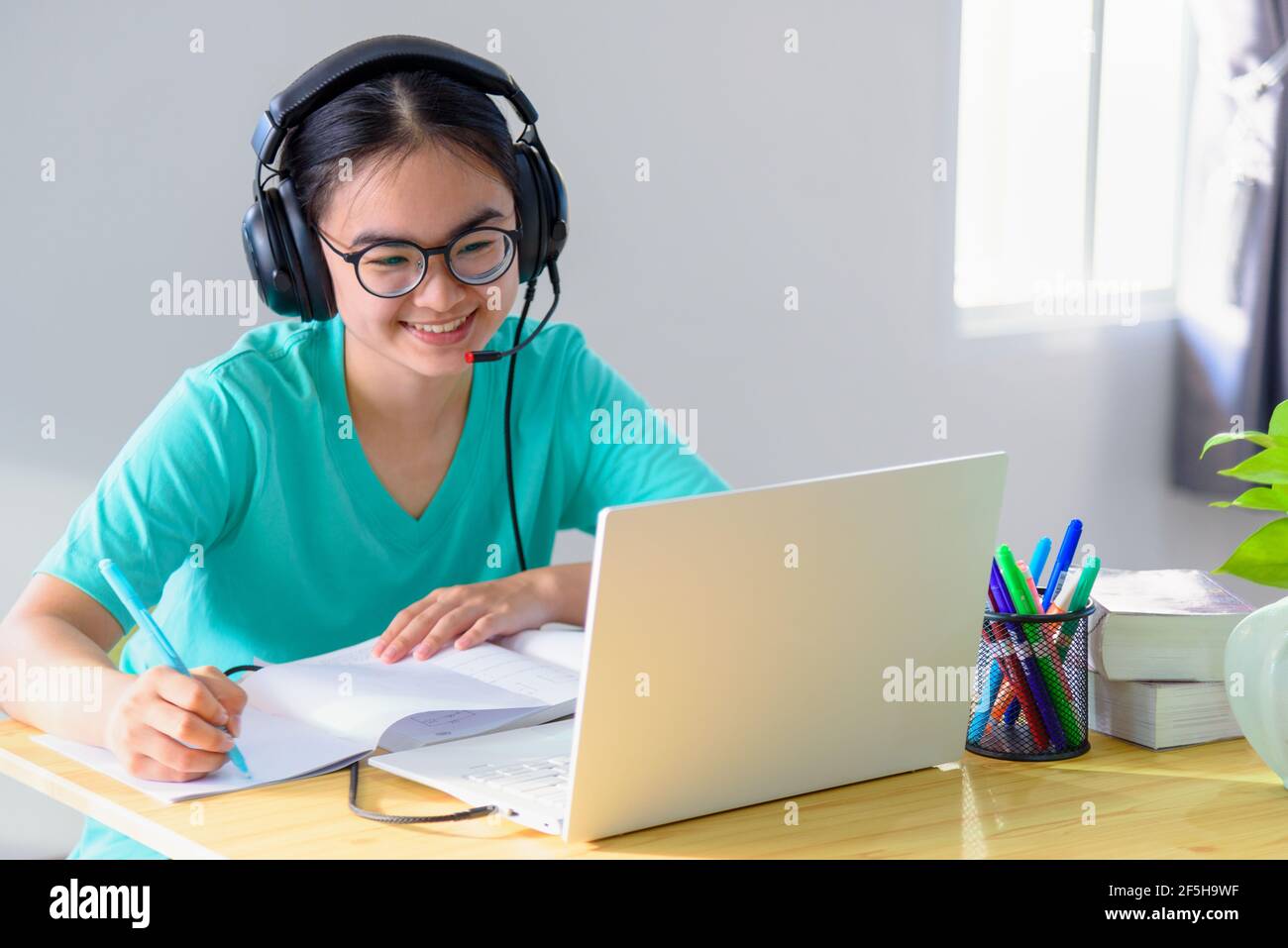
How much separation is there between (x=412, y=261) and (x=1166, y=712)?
744mm

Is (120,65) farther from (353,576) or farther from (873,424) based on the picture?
(873,424)

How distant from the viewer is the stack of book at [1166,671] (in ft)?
3.76

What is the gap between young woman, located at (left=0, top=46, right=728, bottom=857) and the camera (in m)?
1.32

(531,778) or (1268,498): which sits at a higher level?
(1268,498)

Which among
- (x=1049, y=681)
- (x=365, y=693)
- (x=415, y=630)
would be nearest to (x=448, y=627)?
(x=415, y=630)

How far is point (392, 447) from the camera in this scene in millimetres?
1530

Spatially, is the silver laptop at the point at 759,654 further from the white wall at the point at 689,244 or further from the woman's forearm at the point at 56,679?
the white wall at the point at 689,244

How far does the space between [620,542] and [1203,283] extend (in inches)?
113

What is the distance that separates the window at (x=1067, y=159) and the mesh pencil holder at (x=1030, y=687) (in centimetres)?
208

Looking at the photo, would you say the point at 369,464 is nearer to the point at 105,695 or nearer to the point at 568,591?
the point at 568,591

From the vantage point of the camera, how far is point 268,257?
141 cm

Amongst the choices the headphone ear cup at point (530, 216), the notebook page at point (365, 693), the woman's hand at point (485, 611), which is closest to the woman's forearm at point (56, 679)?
the notebook page at point (365, 693)

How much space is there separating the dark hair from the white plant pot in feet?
2.54
